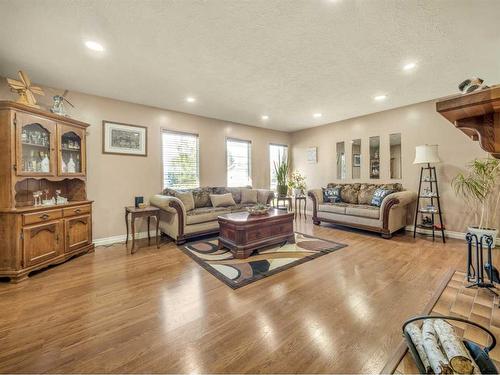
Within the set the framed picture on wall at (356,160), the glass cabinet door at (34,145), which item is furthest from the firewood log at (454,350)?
the framed picture on wall at (356,160)

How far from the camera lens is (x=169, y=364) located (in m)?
1.33

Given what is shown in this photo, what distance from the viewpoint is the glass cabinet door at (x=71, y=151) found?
316cm

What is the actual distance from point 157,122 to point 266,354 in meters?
4.29

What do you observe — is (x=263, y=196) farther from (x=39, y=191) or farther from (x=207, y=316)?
(x=39, y=191)

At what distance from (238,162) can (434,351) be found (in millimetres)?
5026

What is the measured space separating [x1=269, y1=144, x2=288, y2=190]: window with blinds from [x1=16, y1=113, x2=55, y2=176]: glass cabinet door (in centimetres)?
482

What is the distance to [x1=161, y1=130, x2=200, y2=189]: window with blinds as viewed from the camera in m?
4.55

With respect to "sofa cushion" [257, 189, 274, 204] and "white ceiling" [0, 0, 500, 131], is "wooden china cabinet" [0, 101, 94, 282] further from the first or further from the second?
"sofa cushion" [257, 189, 274, 204]

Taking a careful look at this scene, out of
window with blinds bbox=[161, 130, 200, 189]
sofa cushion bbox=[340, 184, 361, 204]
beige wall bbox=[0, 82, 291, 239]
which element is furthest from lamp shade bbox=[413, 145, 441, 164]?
window with blinds bbox=[161, 130, 200, 189]

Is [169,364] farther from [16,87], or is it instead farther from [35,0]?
[16,87]

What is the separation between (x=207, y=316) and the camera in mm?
1793

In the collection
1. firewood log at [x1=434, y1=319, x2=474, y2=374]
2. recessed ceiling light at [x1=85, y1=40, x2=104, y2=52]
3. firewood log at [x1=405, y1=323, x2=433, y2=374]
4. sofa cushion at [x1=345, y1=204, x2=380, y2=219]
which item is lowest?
firewood log at [x1=405, y1=323, x2=433, y2=374]

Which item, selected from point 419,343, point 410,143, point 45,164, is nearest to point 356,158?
point 410,143

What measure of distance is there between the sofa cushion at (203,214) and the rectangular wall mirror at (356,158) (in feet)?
10.8
